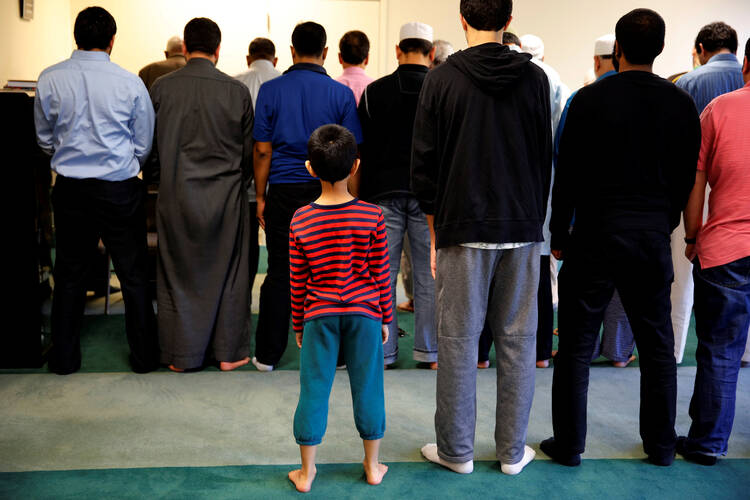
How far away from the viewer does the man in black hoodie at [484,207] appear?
234 centimetres

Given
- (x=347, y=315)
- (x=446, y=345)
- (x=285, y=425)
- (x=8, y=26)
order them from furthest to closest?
(x=8, y=26)
(x=285, y=425)
(x=446, y=345)
(x=347, y=315)

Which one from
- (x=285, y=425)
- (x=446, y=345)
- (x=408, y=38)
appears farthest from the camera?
(x=408, y=38)

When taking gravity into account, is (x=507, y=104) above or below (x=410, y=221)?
above

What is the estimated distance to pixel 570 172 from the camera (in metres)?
2.52

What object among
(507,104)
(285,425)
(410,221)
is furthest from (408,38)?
(285,425)

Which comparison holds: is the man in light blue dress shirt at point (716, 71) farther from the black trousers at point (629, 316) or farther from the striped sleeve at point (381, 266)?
the striped sleeve at point (381, 266)

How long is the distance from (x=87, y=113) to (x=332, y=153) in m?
1.56

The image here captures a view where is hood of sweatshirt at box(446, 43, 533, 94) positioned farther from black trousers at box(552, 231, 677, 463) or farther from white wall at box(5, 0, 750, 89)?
white wall at box(5, 0, 750, 89)

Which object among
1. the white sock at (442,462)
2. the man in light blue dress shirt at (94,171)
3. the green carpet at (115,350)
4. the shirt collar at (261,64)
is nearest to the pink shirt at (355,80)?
the shirt collar at (261,64)

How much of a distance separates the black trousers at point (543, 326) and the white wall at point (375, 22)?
4679mm

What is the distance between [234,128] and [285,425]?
1.44 metres

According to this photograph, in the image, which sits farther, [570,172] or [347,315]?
[570,172]

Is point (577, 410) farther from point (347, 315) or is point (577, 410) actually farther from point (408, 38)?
point (408, 38)

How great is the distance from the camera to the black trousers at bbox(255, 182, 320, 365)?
11.2 feet
